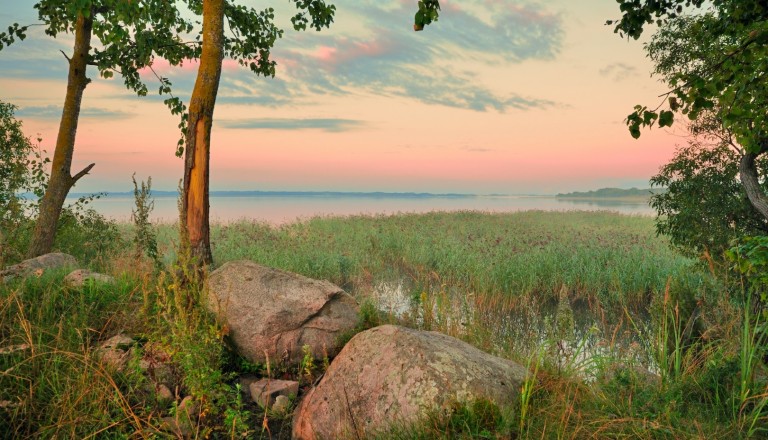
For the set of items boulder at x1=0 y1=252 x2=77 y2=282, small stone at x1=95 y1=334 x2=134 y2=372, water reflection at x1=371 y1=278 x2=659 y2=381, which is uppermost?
boulder at x1=0 y1=252 x2=77 y2=282

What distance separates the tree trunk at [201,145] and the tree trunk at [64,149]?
18.4 ft

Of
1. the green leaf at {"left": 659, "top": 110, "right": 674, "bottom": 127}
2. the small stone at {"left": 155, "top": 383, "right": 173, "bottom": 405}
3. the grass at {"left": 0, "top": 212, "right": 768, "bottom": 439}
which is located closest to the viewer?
the grass at {"left": 0, "top": 212, "right": 768, "bottom": 439}

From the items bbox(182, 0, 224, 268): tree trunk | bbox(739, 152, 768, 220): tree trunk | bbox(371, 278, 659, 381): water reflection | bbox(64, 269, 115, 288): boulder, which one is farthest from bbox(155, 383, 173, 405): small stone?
bbox(739, 152, 768, 220): tree trunk

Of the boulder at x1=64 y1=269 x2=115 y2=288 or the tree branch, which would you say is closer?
the boulder at x1=64 y1=269 x2=115 y2=288

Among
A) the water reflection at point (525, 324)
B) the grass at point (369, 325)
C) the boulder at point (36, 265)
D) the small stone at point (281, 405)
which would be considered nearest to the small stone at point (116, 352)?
the grass at point (369, 325)

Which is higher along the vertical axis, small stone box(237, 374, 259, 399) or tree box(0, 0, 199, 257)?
tree box(0, 0, 199, 257)

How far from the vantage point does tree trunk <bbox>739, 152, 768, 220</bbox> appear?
10.8m

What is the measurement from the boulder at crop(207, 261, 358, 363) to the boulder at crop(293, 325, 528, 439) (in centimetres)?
130

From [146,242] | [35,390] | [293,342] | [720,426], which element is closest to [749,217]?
[720,426]

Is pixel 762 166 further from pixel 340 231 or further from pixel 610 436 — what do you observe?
pixel 340 231

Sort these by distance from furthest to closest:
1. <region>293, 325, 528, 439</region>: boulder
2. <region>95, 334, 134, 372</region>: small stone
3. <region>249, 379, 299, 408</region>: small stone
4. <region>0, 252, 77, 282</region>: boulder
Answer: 1. <region>0, 252, 77, 282</region>: boulder
2. <region>249, 379, 299, 408</region>: small stone
3. <region>95, 334, 134, 372</region>: small stone
4. <region>293, 325, 528, 439</region>: boulder

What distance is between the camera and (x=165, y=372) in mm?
5355

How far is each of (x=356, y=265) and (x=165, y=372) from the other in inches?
379

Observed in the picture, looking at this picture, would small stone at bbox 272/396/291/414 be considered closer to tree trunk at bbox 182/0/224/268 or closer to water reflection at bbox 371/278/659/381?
water reflection at bbox 371/278/659/381
